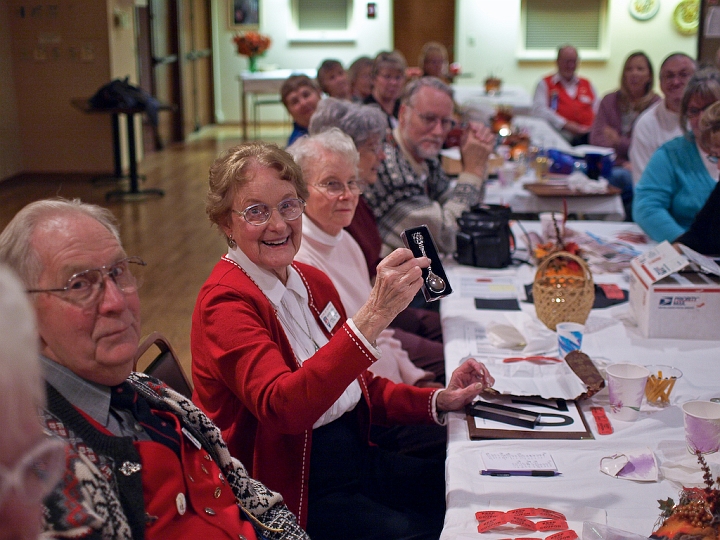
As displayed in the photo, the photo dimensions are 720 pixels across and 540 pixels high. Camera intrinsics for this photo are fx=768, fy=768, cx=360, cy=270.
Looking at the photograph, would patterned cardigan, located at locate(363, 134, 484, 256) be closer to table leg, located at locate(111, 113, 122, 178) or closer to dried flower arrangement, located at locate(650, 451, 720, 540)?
dried flower arrangement, located at locate(650, 451, 720, 540)

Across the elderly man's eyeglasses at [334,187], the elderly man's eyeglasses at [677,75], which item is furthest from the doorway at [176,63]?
the elderly man's eyeglasses at [334,187]

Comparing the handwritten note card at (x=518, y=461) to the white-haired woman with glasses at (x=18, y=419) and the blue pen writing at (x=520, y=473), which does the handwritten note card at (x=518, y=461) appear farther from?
the white-haired woman with glasses at (x=18, y=419)

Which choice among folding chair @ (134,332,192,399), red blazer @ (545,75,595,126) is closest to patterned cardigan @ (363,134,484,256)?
folding chair @ (134,332,192,399)

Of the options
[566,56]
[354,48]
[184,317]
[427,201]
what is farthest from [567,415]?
[354,48]

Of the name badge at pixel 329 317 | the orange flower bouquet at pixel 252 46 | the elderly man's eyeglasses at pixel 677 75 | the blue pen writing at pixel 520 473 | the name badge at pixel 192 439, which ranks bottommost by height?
the blue pen writing at pixel 520 473

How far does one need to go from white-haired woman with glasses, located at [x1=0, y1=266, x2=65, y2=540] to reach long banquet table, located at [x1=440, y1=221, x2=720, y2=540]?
0.77 metres

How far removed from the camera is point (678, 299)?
84.6 inches

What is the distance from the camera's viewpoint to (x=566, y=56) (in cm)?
768

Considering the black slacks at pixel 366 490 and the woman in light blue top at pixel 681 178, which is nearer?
the black slacks at pixel 366 490

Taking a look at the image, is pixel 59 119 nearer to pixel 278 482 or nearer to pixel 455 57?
pixel 455 57

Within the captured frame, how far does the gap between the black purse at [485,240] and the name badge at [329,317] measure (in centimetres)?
108

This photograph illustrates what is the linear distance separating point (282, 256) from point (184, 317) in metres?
2.69

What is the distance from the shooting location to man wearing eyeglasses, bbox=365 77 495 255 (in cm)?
307

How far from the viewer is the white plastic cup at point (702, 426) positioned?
4.83ft
